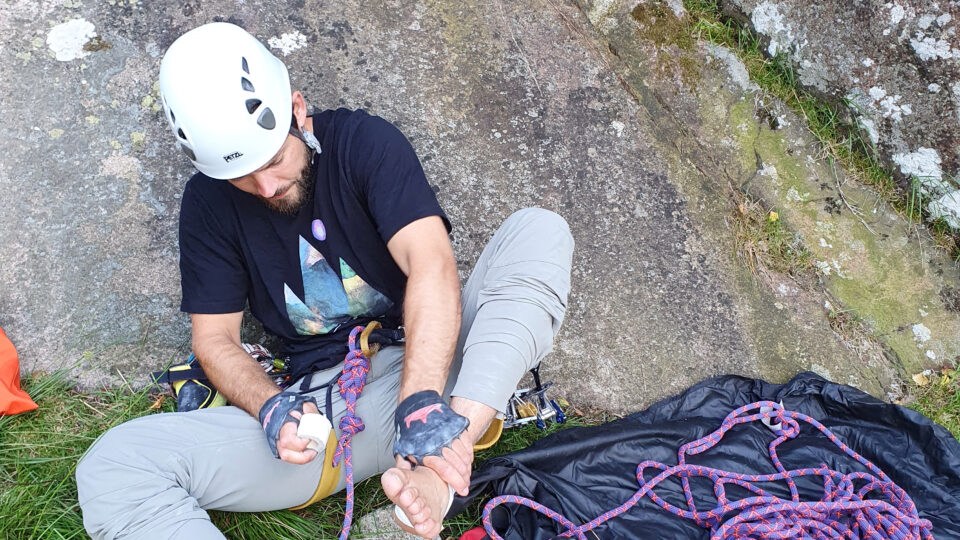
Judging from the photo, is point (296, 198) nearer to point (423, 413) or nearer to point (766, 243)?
point (423, 413)

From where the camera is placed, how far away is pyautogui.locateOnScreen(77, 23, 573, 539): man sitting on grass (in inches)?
81.0

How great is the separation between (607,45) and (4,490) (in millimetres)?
3205

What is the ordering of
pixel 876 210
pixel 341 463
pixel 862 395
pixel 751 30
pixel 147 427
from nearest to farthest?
pixel 147 427 → pixel 341 463 → pixel 862 395 → pixel 876 210 → pixel 751 30

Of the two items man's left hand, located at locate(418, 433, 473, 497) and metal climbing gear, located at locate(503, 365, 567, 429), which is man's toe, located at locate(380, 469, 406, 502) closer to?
man's left hand, located at locate(418, 433, 473, 497)

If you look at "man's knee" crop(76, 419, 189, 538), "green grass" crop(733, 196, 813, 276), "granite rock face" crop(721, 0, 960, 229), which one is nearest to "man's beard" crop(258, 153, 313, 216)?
"man's knee" crop(76, 419, 189, 538)

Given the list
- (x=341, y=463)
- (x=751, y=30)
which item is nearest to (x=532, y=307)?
(x=341, y=463)

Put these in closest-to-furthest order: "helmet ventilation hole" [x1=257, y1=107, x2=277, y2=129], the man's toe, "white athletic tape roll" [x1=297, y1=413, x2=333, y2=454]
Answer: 1. the man's toe
2. "white athletic tape roll" [x1=297, y1=413, x2=333, y2=454]
3. "helmet ventilation hole" [x1=257, y1=107, x2=277, y2=129]

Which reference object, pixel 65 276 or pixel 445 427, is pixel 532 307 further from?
pixel 65 276

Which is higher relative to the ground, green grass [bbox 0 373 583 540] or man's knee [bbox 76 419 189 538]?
man's knee [bbox 76 419 189 538]

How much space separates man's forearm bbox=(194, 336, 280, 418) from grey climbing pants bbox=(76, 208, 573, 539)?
0.19ft

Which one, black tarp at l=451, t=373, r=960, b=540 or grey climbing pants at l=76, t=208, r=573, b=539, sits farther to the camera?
black tarp at l=451, t=373, r=960, b=540

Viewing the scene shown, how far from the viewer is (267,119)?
7.41 feet

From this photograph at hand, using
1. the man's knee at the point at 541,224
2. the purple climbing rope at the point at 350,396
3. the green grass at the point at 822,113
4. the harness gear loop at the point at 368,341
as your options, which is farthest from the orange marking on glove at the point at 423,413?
the green grass at the point at 822,113

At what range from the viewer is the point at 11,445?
99.7 inches
